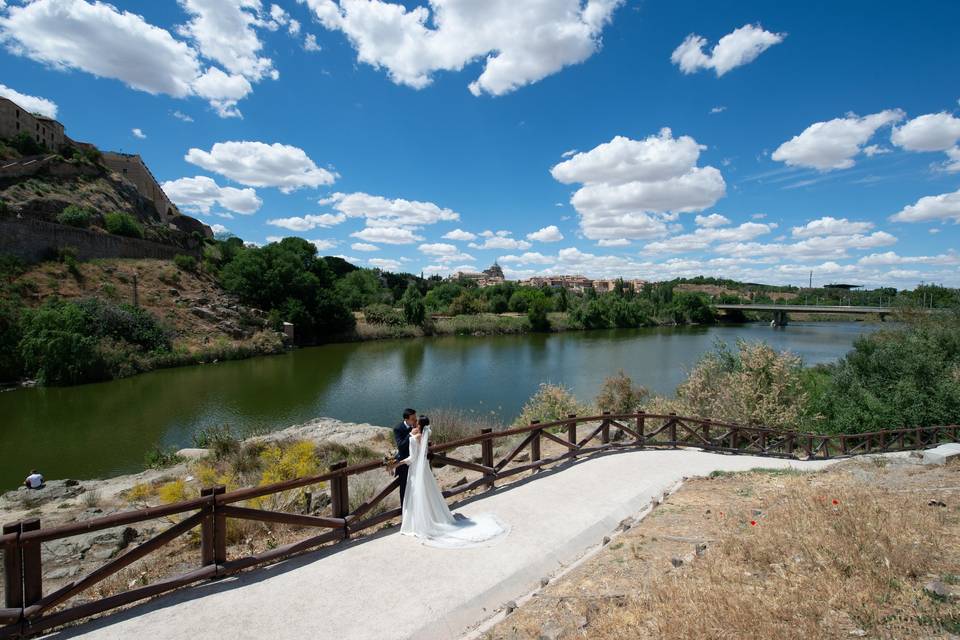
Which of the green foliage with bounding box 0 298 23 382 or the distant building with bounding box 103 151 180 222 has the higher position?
the distant building with bounding box 103 151 180 222

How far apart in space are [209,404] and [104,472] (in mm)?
11022

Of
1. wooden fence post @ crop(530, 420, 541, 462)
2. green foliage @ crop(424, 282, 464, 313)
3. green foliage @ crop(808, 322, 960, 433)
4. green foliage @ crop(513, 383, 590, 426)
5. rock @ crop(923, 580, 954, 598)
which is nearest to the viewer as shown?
rock @ crop(923, 580, 954, 598)

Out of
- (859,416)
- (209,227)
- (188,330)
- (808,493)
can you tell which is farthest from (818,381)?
(209,227)

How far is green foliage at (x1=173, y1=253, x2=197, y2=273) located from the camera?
179ft

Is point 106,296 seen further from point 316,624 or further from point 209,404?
point 316,624

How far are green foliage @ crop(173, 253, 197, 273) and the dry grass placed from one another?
6207 cm

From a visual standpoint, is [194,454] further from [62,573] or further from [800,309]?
[800,309]

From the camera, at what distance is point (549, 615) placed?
14.5 ft

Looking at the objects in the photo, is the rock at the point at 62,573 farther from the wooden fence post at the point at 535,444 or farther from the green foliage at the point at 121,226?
the green foliage at the point at 121,226

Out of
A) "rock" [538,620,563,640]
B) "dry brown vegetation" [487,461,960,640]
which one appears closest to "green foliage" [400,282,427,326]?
"dry brown vegetation" [487,461,960,640]

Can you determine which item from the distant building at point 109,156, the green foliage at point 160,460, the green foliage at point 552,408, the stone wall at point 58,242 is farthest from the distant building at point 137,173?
the green foliage at point 552,408

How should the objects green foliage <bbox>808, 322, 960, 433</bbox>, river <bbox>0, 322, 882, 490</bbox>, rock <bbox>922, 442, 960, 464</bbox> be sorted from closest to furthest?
rock <bbox>922, 442, 960, 464</bbox>
green foliage <bbox>808, 322, 960, 433</bbox>
river <bbox>0, 322, 882, 490</bbox>

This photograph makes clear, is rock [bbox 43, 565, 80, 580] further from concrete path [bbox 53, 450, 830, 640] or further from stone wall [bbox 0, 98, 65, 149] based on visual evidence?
stone wall [bbox 0, 98, 65, 149]

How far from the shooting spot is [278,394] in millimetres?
31297
